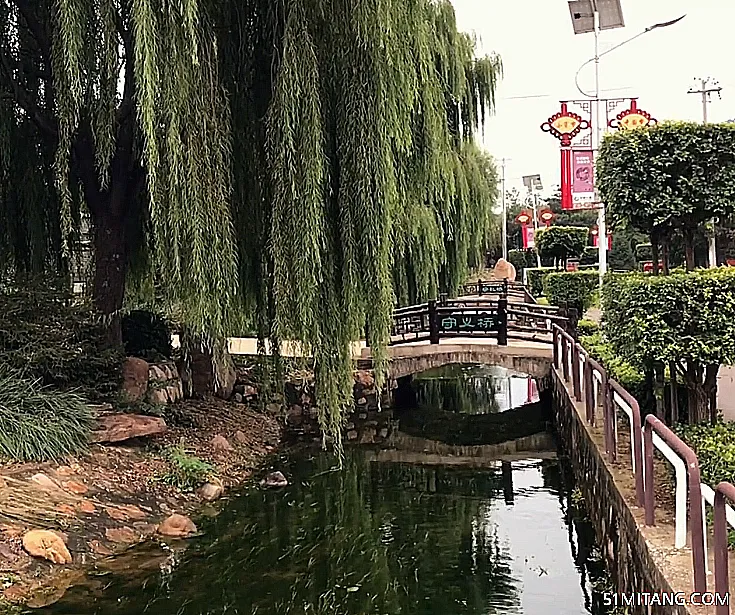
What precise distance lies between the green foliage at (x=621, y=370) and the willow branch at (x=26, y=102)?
5.25 meters

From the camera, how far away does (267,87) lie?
22.4 ft

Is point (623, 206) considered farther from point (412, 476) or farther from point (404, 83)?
point (412, 476)

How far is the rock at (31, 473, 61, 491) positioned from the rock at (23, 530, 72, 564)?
0.68m

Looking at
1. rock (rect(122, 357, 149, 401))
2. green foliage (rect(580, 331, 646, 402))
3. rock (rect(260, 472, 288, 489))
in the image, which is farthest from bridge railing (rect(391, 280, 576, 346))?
rock (rect(122, 357, 149, 401))

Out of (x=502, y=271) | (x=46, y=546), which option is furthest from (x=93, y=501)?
(x=502, y=271)

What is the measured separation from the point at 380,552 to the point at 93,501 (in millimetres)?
2344

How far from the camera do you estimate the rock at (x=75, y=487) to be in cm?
649

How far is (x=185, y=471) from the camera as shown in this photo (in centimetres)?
755

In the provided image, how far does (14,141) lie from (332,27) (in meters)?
3.23

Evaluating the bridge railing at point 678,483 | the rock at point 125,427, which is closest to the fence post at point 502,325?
the bridge railing at point 678,483

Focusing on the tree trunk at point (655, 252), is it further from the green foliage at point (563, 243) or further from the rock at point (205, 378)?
the green foliage at point (563, 243)

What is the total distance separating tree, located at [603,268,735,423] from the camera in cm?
545

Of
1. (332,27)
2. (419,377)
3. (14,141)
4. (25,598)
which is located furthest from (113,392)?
(419,377)

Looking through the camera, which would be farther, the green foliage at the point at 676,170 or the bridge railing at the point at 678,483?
the green foliage at the point at 676,170
